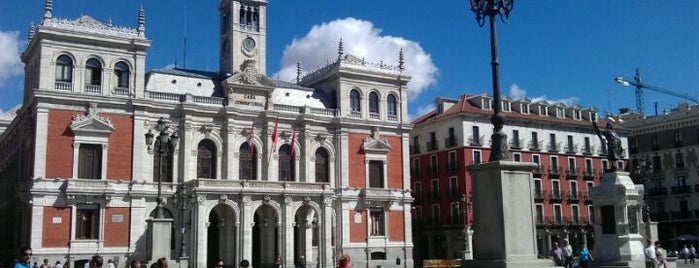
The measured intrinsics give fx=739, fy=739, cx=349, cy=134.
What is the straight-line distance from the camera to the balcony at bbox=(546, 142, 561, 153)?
223ft

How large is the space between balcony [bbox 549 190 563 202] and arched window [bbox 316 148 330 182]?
23.4 m

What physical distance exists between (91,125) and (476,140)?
107 feet

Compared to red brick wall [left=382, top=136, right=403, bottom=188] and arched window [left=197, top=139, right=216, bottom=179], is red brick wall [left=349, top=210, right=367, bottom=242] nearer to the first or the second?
red brick wall [left=382, top=136, right=403, bottom=188]

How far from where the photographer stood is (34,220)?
42.7m

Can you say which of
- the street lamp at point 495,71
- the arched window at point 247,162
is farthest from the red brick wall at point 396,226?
the street lamp at point 495,71

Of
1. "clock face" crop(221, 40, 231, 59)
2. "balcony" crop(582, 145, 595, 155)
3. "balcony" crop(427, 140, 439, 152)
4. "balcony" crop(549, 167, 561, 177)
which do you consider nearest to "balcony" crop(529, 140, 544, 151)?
"balcony" crop(549, 167, 561, 177)

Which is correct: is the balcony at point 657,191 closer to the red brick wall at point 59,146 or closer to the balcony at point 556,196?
the balcony at point 556,196

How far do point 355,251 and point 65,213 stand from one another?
19.7 meters

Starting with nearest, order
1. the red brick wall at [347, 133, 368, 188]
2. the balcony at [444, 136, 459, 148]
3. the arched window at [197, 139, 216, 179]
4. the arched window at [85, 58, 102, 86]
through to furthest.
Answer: the arched window at [85, 58, 102, 86], the arched window at [197, 139, 216, 179], the red brick wall at [347, 133, 368, 188], the balcony at [444, 136, 459, 148]

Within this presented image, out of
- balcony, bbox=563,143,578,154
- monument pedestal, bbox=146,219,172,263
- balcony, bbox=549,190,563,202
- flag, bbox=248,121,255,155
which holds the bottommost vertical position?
monument pedestal, bbox=146,219,172,263

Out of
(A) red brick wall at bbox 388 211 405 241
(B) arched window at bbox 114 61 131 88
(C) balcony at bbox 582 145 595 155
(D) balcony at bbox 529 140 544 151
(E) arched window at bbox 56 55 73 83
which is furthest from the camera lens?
(C) balcony at bbox 582 145 595 155

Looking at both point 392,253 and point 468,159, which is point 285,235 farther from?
point 468,159

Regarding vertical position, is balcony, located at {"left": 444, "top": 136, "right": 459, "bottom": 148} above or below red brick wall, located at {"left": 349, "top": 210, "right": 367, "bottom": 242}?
above

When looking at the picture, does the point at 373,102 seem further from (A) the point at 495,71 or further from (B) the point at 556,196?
(A) the point at 495,71
